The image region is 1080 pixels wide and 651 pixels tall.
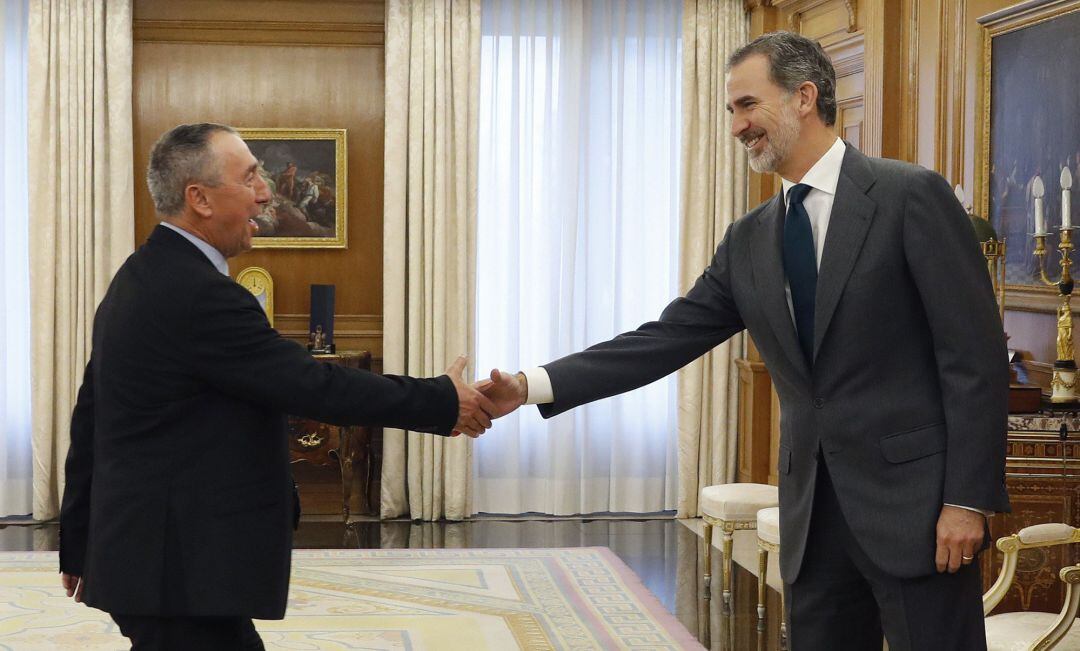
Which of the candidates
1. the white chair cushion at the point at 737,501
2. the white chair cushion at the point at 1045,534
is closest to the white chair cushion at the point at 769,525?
the white chair cushion at the point at 737,501

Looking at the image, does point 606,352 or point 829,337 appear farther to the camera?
point 606,352

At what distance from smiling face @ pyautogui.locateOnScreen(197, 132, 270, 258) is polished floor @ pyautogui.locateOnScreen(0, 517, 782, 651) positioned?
304 cm

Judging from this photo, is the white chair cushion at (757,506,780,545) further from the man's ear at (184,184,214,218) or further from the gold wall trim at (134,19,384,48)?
the gold wall trim at (134,19,384,48)

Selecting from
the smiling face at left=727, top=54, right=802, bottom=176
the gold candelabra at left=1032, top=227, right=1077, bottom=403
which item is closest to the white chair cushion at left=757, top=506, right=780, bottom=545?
the gold candelabra at left=1032, top=227, right=1077, bottom=403

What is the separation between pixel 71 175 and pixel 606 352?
4891 millimetres

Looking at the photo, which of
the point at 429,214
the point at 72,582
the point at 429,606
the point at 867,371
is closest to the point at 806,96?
the point at 867,371

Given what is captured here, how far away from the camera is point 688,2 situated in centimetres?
722

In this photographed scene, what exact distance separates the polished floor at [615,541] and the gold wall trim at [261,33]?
286cm

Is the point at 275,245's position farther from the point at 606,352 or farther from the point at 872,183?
the point at 872,183

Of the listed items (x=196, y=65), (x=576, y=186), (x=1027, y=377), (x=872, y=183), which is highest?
(x=196, y=65)

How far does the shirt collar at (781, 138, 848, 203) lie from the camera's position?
2.53m

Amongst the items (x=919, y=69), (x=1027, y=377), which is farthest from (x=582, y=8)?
(x=1027, y=377)

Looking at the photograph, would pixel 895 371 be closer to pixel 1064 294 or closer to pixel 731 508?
pixel 1064 294

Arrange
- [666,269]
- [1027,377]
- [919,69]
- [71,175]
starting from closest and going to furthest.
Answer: [1027,377], [919,69], [71,175], [666,269]
